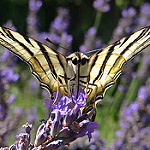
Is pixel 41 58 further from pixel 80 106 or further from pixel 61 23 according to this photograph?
pixel 61 23

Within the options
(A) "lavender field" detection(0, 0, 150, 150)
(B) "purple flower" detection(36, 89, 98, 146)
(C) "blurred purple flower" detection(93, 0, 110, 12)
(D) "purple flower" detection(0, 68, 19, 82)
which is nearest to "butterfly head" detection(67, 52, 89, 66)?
(A) "lavender field" detection(0, 0, 150, 150)

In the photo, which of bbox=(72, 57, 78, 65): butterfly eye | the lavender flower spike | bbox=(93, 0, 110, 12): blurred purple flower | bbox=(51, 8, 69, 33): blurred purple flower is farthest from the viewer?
bbox=(51, 8, 69, 33): blurred purple flower

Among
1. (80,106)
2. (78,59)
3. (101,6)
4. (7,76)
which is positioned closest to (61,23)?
(101,6)

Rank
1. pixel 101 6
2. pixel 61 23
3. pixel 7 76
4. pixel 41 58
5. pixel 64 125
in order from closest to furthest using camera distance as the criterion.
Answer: pixel 64 125
pixel 41 58
pixel 7 76
pixel 101 6
pixel 61 23

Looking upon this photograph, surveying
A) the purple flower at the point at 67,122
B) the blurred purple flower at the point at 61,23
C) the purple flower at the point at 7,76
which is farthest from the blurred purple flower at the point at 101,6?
the purple flower at the point at 67,122

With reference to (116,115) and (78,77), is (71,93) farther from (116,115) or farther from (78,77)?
(116,115)

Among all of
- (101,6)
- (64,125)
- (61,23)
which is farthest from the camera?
(61,23)

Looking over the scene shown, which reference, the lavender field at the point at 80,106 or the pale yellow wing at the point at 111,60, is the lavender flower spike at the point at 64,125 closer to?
the lavender field at the point at 80,106

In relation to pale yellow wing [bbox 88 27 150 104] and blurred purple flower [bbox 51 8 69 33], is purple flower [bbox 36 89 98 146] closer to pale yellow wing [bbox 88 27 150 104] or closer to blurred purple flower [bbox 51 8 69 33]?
pale yellow wing [bbox 88 27 150 104]

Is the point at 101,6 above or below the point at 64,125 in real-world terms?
above
